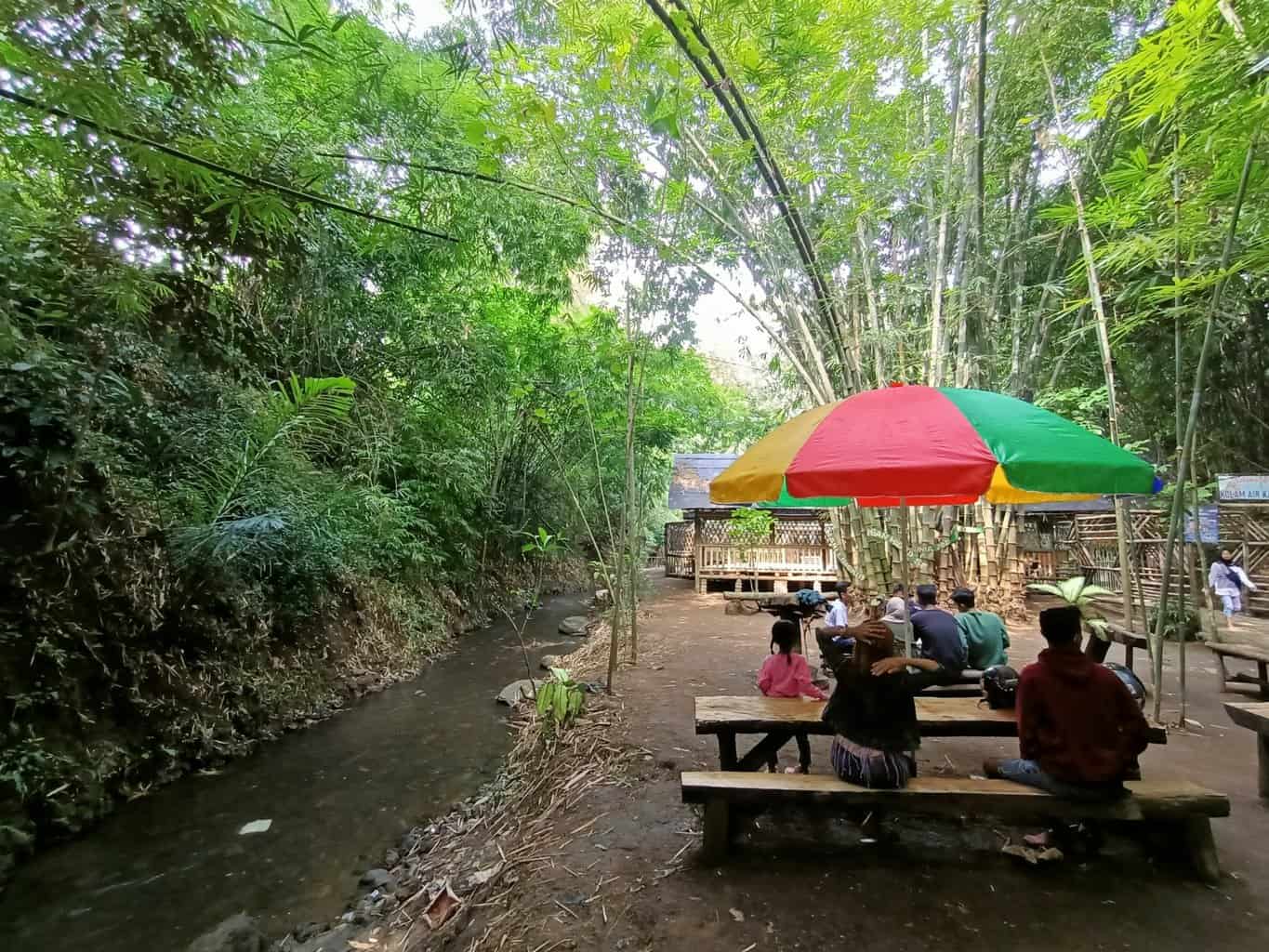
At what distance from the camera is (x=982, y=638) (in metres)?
3.69

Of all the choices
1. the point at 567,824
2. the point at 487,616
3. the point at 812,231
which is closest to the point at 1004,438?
the point at 567,824

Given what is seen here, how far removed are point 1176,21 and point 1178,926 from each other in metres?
3.52

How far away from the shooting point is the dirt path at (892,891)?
6.15 ft

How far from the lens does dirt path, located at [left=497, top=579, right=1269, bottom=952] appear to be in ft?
6.15

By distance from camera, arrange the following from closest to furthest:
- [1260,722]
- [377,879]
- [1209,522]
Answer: [1260,722] → [377,879] → [1209,522]

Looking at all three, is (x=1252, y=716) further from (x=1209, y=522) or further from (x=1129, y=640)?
(x=1209, y=522)

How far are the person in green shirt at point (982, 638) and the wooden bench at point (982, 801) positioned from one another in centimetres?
146

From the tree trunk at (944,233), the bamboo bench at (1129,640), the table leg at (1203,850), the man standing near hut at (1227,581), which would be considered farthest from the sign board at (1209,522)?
the table leg at (1203,850)

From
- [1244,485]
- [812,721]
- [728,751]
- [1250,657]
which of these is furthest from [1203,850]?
[1244,485]

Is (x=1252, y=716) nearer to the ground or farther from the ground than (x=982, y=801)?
farther from the ground

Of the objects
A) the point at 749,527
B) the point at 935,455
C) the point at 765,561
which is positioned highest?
the point at 935,455

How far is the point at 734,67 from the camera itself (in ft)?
13.3

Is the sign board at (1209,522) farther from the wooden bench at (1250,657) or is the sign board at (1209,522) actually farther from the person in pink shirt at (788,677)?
the person in pink shirt at (788,677)

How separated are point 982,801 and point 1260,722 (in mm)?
1594
